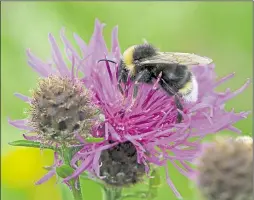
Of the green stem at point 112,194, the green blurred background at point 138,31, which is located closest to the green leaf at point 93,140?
the green stem at point 112,194

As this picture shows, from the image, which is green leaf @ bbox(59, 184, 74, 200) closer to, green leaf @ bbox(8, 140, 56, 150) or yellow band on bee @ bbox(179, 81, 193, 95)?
green leaf @ bbox(8, 140, 56, 150)

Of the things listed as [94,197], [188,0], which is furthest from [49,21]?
[94,197]

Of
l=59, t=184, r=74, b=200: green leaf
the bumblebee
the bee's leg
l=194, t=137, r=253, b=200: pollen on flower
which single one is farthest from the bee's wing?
l=194, t=137, r=253, b=200: pollen on flower

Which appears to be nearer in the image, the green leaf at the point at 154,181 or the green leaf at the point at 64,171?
the green leaf at the point at 64,171

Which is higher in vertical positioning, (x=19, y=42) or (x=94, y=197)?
(x=19, y=42)

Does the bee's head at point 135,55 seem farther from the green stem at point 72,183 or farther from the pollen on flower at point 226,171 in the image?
the pollen on flower at point 226,171

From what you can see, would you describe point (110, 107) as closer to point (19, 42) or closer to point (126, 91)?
point (126, 91)
